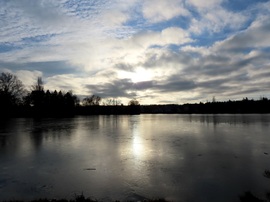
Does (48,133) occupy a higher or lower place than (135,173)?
higher

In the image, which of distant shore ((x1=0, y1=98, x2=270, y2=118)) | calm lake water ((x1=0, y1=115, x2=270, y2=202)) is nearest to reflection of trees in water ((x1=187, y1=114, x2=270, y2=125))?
calm lake water ((x1=0, y1=115, x2=270, y2=202))

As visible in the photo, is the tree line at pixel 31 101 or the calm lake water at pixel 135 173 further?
the tree line at pixel 31 101

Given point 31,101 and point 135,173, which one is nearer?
point 135,173

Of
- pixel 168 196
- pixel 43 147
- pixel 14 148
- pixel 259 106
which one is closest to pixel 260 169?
pixel 168 196

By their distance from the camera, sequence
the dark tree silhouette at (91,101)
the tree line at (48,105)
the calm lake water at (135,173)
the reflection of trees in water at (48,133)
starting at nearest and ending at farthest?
the calm lake water at (135,173) → the reflection of trees in water at (48,133) → the tree line at (48,105) → the dark tree silhouette at (91,101)

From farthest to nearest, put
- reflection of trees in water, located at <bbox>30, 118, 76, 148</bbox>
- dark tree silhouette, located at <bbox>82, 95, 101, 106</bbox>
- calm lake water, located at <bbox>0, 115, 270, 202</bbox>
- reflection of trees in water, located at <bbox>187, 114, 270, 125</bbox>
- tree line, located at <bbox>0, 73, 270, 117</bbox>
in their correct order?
dark tree silhouette, located at <bbox>82, 95, 101, 106</bbox> < tree line, located at <bbox>0, 73, 270, 117</bbox> < reflection of trees in water, located at <bbox>187, 114, 270, 125</bbox> < reflection of trees in water, located at <bbox>30, 118, 76, 148</bbox> < calm lake water, located at <bbox>0, 115, 270, 202</bbox>

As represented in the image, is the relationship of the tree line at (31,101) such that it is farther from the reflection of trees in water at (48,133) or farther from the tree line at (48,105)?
the reflection of trees in water at (48,133)

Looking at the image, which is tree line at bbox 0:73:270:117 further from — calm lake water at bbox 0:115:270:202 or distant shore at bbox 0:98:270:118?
calm lake water at bbox 0:115:270:202

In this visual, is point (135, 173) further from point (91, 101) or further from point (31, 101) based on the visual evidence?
point (91, 101)

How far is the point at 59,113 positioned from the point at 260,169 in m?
80.9

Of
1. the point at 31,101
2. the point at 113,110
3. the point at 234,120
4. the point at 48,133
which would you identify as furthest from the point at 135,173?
the point at 113,110

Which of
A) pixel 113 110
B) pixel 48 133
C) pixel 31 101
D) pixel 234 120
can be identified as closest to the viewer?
pixel 48 133

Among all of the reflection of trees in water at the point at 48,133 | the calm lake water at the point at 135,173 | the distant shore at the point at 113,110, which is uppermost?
the distant shore at the point at 113,110

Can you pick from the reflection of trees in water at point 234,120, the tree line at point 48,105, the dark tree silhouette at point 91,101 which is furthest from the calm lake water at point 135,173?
the dark tree silhouette at point 91,101
